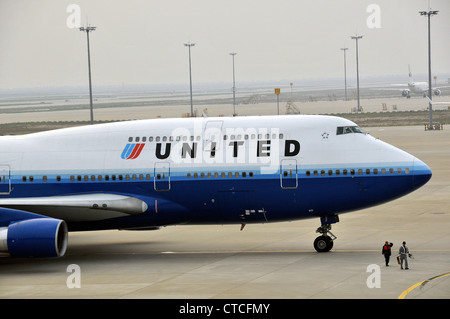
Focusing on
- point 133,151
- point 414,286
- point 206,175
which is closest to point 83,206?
→ point 133,151

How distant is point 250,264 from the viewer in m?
31.2

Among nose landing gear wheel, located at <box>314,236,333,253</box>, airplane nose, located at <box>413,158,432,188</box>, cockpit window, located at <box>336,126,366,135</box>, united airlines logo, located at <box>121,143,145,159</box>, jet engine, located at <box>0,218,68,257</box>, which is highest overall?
cockpit window, located at <box>336,126,366,135</box>

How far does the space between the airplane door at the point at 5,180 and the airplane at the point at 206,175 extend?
40 mm

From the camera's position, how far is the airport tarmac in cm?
2669

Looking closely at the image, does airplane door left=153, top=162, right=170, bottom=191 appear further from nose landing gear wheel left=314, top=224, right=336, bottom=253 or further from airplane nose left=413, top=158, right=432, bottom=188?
airplane nose left=413, top=158, right=432, bottom=188

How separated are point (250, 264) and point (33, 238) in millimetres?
7818

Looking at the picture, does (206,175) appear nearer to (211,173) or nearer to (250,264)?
(211,173)

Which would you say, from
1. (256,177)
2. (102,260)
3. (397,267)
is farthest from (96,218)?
(397,267)

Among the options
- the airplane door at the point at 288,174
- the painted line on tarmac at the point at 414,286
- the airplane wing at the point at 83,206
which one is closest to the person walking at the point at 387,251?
the painted line on tarmac at the point at 414,286

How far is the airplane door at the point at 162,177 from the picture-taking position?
3331cm

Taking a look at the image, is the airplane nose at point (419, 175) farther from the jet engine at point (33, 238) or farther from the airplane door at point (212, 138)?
the jet engine at point (33, 238)

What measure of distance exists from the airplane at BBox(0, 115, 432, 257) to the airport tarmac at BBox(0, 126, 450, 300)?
1.48 meters

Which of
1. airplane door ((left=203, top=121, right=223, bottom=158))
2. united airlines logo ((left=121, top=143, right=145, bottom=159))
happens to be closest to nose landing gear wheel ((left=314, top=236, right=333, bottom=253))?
airplane door ((left=203, top=121, right=223, bottom=158))

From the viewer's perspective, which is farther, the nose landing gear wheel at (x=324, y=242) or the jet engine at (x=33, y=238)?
the nose landing gear wheel at (x=324, y=242)
